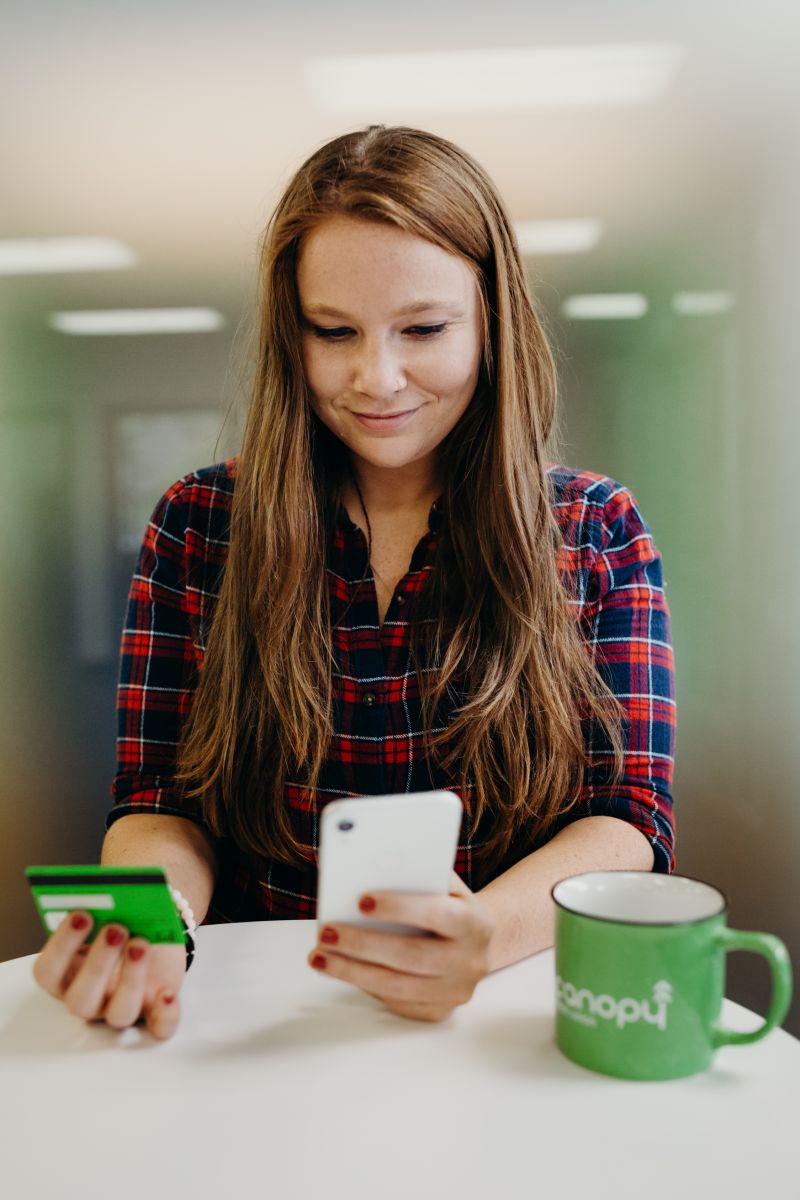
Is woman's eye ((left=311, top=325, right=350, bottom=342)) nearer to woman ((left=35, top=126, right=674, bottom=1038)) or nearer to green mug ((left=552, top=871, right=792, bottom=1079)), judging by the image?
woman ((left=35, top=126, right=674, bottom=1038))

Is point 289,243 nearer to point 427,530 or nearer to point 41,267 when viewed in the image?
point 427,530

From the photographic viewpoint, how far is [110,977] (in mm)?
743

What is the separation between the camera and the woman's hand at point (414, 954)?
0.72 meters

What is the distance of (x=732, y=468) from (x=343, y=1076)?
1.16m

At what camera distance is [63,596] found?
1.59 metres

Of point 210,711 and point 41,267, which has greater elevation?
point 41,267

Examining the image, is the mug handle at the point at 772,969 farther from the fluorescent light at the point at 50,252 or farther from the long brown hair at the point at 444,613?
the fluorescent light at the point at 50,252

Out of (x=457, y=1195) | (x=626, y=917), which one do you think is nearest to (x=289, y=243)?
(x=626, y=917)

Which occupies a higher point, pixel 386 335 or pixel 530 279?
pixel 530 279

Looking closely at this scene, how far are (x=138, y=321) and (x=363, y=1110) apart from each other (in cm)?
123

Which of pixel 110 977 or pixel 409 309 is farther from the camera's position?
pixel 409 309

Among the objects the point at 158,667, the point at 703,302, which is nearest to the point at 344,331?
Answer: the point at 158,667

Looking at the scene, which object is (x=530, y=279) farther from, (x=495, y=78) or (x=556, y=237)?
(x=495, y=78)

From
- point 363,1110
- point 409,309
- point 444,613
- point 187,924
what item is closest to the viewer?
point 363,1110
